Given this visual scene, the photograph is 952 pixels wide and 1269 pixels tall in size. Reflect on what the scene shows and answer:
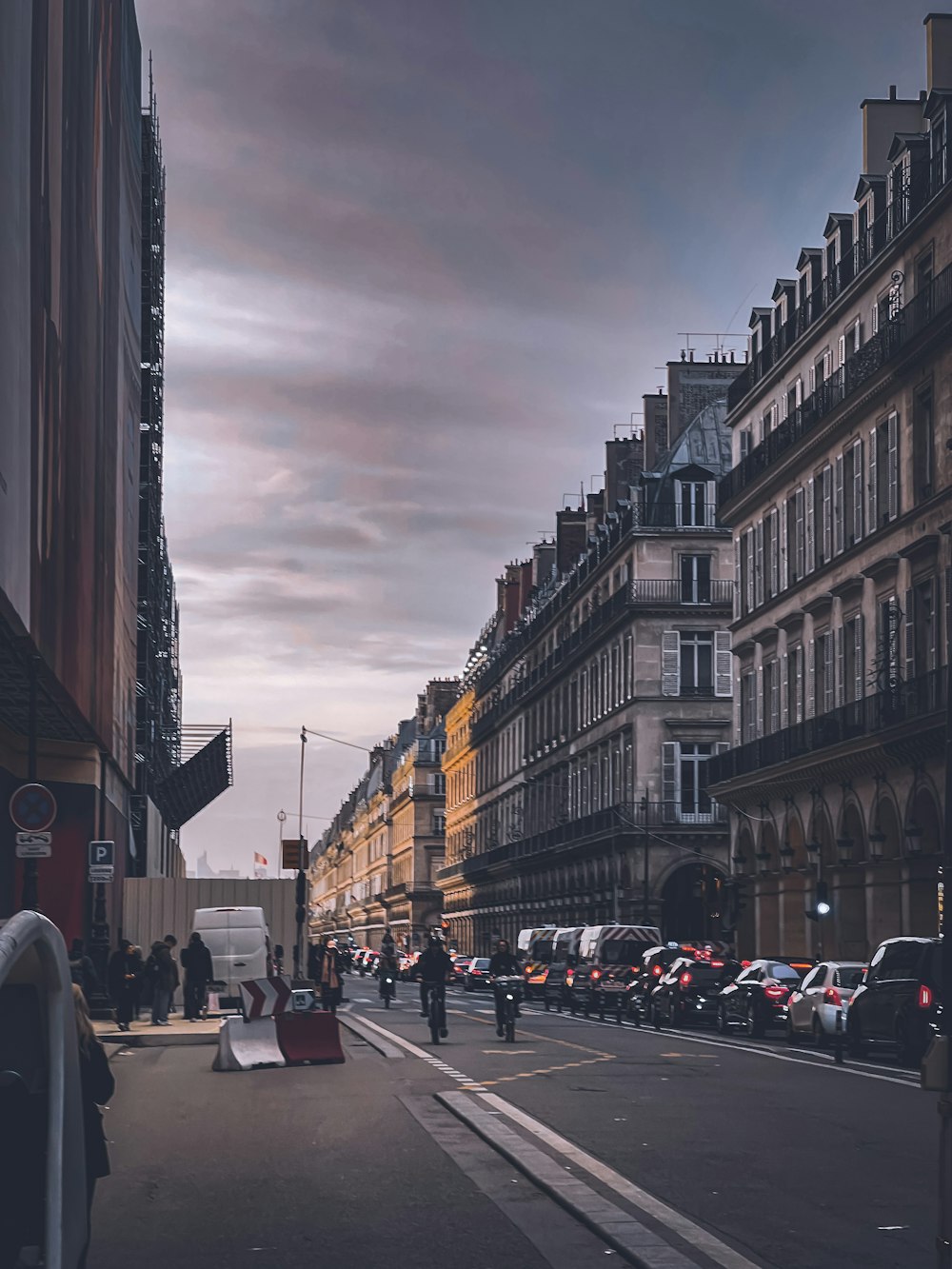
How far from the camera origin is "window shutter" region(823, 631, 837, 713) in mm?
51656

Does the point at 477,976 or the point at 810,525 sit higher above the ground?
the point at 810,525

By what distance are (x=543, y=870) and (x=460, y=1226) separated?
3491 inches

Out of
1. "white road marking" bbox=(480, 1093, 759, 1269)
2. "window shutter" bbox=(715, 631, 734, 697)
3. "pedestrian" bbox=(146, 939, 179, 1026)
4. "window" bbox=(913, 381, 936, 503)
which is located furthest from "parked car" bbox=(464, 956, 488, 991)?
"white road marking" bbox=(480, 1093, 759, 1269)

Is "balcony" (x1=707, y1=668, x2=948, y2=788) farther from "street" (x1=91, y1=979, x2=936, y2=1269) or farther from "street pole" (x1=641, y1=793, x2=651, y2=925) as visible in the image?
"street" (x1=91, y1=979, x2=936, y2=1269)

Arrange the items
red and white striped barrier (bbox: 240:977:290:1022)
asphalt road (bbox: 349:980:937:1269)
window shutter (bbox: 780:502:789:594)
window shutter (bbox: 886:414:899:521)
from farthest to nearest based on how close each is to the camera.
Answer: window shutter (bbox: 780:502:789:594)
window shutter (bbox: 886:414:899:521)
red and white striped barrier (bbox: 240:977:290:1022)
asphalt road (bbox: 349:980:937:1269)

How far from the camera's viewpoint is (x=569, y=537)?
337 feet

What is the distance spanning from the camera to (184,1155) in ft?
49.2

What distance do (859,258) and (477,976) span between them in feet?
110

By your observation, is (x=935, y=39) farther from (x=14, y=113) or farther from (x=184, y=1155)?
(x=184, y=1155)

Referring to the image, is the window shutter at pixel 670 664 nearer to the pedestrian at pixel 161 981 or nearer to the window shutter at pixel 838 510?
the window shutter at pixel 838 510

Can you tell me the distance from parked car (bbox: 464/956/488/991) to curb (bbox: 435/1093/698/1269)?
189 feet

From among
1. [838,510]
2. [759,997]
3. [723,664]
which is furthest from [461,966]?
[759,997]

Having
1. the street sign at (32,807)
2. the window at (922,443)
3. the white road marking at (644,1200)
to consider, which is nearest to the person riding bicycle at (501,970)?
the street sign at (32,807)

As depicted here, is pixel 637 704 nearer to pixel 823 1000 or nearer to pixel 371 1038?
pixel 371 1038
